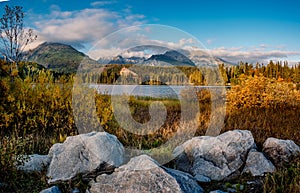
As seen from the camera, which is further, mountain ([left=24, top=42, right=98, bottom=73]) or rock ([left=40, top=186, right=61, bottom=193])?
mountain ([left=24, top=42, right=98, bottom=73])

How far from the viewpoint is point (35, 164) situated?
3850 mm

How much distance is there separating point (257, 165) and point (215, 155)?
554 mm

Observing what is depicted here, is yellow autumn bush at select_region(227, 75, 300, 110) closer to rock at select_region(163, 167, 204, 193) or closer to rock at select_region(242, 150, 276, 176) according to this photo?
rock at select_region(242, 150, 276, 176)

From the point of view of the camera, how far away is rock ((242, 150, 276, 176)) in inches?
154

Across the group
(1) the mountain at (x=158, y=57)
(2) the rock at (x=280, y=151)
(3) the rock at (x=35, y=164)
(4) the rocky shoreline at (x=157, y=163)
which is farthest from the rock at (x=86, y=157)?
(2) the rock at (x=280, y=151)

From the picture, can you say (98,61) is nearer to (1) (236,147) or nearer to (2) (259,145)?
(1) (236,147)

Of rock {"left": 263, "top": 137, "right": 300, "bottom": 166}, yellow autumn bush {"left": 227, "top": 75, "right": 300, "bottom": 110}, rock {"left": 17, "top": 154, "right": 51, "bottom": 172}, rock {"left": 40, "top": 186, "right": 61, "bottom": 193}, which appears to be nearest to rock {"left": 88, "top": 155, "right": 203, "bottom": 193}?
rock {"left": 40, "top": 186, "right": 61, "bottom": 193}

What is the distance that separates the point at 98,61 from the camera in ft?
16.9

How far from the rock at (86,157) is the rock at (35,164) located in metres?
0.20

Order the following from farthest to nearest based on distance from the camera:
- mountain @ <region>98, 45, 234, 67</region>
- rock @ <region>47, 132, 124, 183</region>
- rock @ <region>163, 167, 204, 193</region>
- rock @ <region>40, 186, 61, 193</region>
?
mountain @ <region>98, 45, 234, 67</region>, rock @ <region>47, 132, 124, 183</region>, rock @ <region>163, 167, 204, 193</region>, rock @ <region>40, 186, 61, 193</region>

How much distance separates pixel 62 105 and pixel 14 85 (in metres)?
1.08

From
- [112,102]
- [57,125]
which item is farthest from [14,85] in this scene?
[112,102]

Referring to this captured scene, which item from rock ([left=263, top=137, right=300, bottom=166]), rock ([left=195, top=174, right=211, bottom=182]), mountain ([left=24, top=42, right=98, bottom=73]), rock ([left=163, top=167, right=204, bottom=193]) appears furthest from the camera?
mountain ([left=24, top=42, right=98, bottom=73])

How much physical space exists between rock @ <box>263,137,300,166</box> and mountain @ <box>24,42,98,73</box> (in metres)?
3.10
